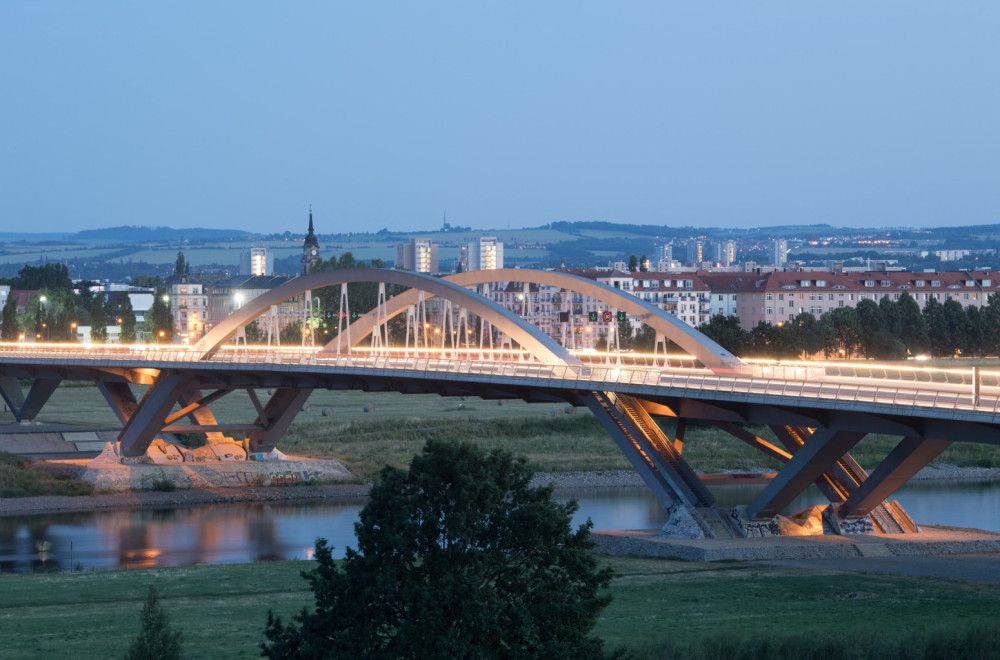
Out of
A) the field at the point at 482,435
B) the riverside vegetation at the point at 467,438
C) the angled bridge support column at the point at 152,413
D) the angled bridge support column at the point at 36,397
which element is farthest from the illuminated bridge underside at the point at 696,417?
the angled bridge support column at the point at 36,397

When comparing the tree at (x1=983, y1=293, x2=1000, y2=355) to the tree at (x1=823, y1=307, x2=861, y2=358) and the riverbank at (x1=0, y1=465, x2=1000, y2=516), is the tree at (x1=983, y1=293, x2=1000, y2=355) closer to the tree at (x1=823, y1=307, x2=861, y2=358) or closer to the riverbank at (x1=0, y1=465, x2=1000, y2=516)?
the tree at (x1=823, y1=307, x2=861, y2=358)

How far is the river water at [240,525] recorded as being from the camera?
177 ft

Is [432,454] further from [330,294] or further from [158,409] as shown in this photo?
[330,294]

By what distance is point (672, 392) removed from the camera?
48.4 metres

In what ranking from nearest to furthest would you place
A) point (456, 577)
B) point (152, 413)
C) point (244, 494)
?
point (456, 577) → point (244, 494) → point (152, 413)

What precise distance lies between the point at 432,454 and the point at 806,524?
26.5 meters

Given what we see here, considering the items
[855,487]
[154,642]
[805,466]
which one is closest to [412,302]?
[855,487]

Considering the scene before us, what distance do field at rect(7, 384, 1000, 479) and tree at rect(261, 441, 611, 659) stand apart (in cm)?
5182

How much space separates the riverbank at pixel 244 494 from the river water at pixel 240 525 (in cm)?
138

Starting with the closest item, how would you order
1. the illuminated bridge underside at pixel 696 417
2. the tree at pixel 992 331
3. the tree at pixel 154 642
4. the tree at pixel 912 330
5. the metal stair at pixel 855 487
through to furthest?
the tree at pixel 154 642, the illuminated bridge underside at pixel 696 417, the metal stair at pixel 855 487, the tree at pixel 912 330, the tree at pixel 992 331

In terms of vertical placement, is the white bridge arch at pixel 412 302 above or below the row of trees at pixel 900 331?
above

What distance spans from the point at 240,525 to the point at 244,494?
10628 mm

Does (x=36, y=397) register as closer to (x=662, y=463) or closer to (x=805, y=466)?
(x=662, y=463)

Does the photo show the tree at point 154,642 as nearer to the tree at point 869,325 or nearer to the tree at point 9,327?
the tree at point 869,325
